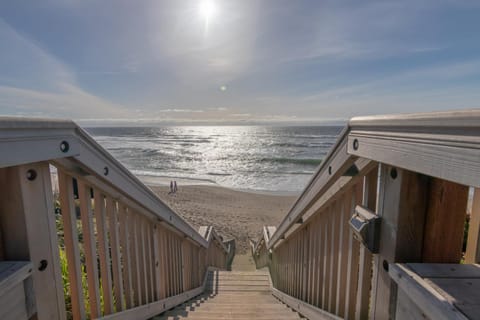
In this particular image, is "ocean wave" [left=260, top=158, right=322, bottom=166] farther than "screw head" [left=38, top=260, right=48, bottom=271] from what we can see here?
Yes

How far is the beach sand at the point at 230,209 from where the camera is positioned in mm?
9556

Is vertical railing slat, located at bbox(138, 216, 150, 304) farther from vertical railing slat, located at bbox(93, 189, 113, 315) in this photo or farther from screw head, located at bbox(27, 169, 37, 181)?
screw head, located at bbox(27, 169, 37, 181)

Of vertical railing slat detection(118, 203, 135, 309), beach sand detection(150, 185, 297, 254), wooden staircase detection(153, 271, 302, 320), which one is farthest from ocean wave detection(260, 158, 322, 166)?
vertical railing slat detection(118, 203, 135, 309)

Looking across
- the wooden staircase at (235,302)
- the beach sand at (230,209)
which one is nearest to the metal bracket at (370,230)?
the wooden staircase at (235,302)

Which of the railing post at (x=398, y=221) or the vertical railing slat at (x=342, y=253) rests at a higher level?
the railing post at (x=398, y=221)

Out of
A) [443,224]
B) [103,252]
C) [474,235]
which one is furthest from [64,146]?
[474,235]

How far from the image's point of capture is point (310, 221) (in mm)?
2111

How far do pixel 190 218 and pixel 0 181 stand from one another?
1000cm

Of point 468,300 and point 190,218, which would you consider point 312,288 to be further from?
point 190,218

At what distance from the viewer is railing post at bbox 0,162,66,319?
0.86 meters

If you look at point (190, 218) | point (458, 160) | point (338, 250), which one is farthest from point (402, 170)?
point (190, 218)

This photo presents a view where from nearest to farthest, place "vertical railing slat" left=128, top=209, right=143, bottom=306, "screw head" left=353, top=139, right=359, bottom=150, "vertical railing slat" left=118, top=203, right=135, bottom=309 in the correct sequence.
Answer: "screw head" left=353, top=139, right=359, bottom=150
"vertical railing slat" left=118, top=203, right=135, bottom=309
"vertical railing slat" left=128, top=209, right=143, bottom=306

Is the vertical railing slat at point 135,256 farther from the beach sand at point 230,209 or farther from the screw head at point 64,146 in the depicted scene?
the beach sand at point 230,209

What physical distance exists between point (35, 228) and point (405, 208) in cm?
139
